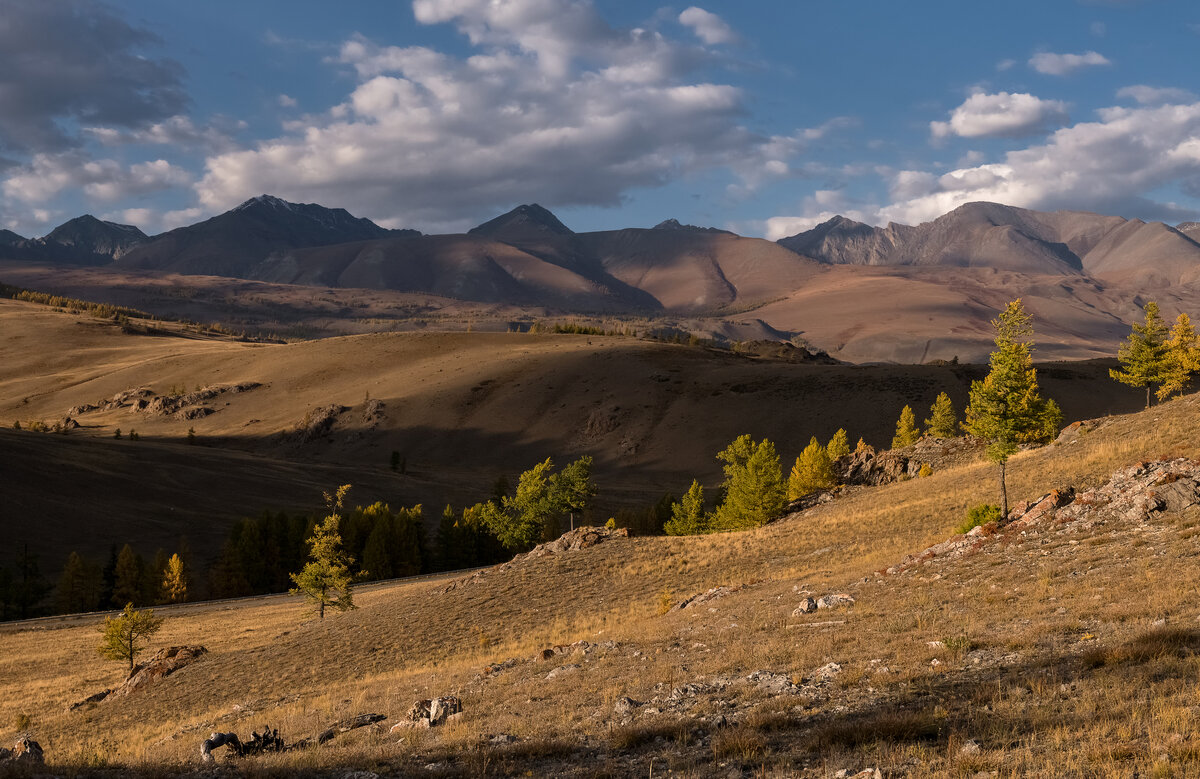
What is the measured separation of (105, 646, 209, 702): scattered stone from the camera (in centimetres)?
3241

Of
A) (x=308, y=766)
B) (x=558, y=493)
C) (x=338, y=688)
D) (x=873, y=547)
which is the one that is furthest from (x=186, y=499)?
(x=308, y=766)

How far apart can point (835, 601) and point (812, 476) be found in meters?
45.6

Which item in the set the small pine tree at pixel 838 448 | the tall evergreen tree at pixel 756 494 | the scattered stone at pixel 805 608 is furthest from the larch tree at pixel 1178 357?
the scattered stone at pixel 805 608

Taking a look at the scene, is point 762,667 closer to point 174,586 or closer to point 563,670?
point 563,670

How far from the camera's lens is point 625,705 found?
46.1 feet

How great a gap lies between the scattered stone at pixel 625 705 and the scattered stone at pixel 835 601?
9.64 metres

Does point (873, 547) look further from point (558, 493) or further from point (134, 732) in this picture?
point (558, 493)

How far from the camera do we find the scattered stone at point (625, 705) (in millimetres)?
13867

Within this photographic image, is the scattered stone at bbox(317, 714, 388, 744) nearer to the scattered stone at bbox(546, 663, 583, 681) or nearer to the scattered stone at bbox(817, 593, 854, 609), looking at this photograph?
the scattered stone at bbox(546, 663, 583, 681)

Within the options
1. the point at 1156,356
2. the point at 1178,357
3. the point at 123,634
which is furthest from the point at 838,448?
the point at 123,634

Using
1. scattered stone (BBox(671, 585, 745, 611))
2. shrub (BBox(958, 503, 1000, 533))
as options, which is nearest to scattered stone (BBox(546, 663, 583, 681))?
scattered stone (BBox(671, 585, 745, 611))

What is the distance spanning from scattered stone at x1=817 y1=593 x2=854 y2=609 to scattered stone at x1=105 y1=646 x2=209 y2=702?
91.3 feet

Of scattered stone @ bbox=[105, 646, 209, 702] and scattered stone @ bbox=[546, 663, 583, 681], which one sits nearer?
scattered stone @ bbox=[546, 663, 583, 681]

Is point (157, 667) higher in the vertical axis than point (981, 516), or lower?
lower
